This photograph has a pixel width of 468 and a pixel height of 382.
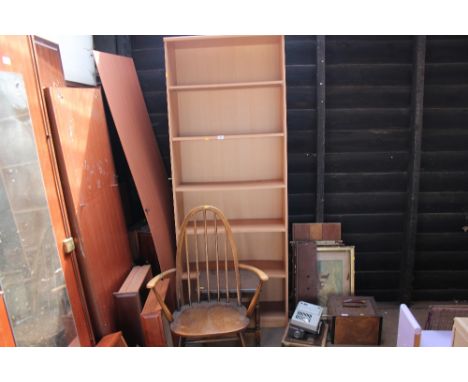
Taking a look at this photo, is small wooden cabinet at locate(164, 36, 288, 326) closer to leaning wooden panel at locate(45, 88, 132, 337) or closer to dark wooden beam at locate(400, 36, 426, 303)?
leaning wooden panel at locate(45, 88, 132, 337)

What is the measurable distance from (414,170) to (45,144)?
2.44m

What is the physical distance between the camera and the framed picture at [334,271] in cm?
260

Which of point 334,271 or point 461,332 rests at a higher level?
point 461,332

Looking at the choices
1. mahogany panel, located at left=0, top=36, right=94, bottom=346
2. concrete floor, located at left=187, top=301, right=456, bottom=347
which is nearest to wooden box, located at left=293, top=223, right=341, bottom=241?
concrete floor, located at left=187, top=301, right=456, bottom=347

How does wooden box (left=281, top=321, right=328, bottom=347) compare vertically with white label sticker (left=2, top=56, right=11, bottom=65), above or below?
below

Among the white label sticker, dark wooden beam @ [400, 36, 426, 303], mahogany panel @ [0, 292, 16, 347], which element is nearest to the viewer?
mahogany panel @ [0, 292, 16, 347]

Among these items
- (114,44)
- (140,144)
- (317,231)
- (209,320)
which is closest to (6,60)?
(140,144)

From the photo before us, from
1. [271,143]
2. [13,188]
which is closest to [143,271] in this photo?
[13,188]

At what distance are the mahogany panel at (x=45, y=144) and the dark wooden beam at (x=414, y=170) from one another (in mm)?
2334

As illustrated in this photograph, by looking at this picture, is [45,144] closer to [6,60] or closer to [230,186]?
[6,60]

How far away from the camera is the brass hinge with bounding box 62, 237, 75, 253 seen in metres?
1.74

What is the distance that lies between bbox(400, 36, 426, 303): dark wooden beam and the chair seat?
153 centimetres

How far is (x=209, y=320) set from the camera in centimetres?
199
